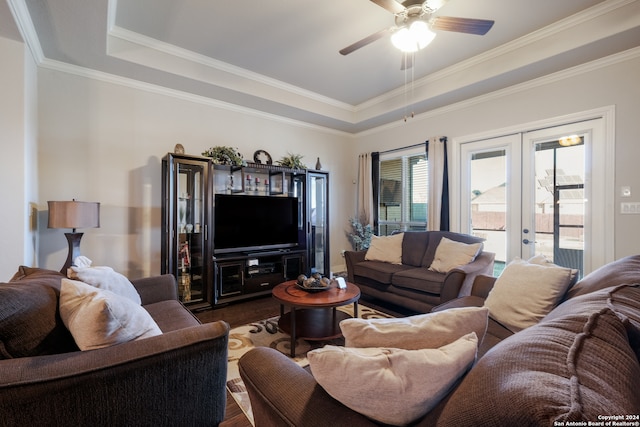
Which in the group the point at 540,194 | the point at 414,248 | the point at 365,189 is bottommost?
the point at 414,248

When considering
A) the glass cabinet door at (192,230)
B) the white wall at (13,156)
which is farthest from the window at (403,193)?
the white wall at (13,156)

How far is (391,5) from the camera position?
199cm

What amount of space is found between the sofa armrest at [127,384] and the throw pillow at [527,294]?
1674 mm

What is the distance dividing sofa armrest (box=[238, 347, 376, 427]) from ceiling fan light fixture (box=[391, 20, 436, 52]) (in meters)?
2.48

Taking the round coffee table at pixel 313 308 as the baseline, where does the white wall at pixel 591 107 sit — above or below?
above

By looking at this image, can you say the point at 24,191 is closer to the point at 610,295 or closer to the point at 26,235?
the point at 26,235

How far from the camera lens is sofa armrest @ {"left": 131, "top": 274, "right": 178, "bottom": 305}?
2223 millimetres

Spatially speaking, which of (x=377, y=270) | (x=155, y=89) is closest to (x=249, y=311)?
(x=377, y=270)

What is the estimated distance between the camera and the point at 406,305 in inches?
119

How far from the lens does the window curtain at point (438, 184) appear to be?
13.6ft

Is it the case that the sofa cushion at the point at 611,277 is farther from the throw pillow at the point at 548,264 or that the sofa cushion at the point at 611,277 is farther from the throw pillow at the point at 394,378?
the throw pillow at the point at 394,378

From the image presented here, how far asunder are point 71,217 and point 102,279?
1.46 metres

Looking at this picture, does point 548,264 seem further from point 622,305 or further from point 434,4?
point 434,4

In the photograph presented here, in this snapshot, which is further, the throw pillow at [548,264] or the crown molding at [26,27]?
the crown molding at [26,27]
